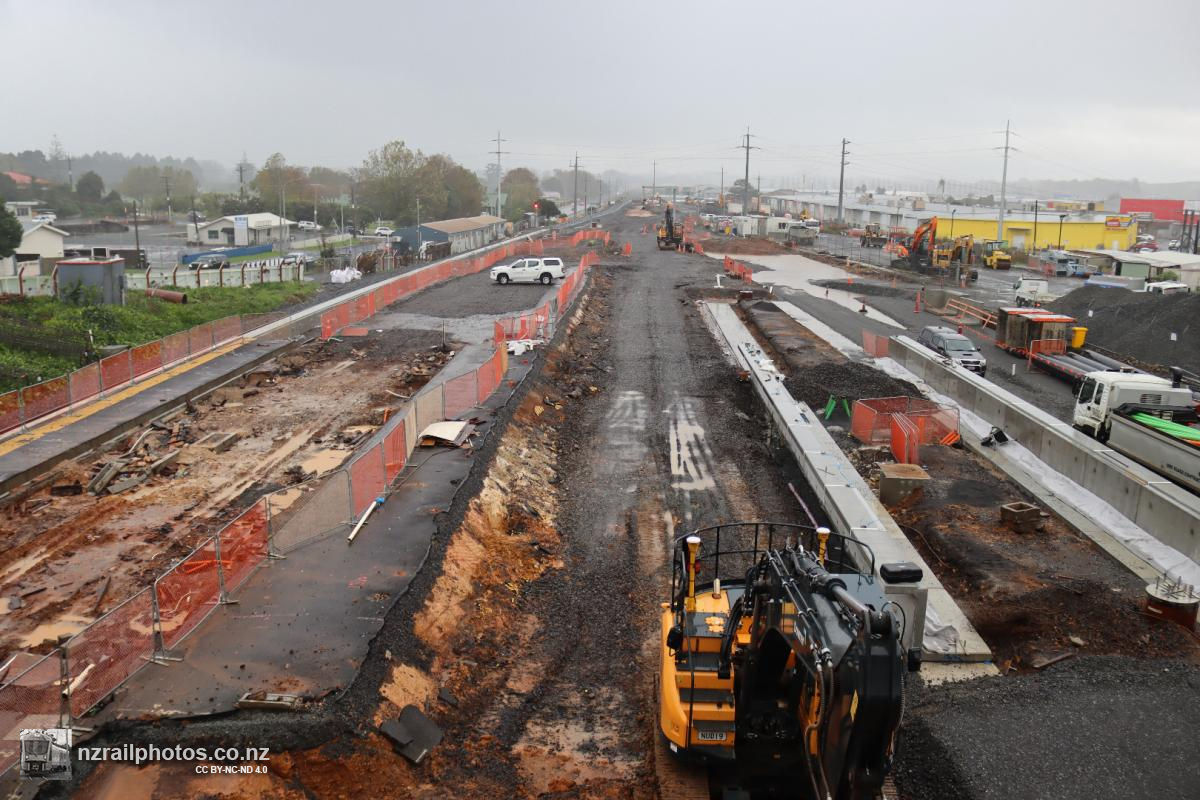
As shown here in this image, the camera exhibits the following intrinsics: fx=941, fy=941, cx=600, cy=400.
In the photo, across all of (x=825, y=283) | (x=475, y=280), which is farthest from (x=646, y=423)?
(x=825, y=283)

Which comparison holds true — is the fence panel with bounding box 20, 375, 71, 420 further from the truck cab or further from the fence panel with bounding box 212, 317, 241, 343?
the truck cab

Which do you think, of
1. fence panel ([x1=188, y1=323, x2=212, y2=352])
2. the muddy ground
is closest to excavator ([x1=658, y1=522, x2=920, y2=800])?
the muddy ground

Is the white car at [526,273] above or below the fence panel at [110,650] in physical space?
above

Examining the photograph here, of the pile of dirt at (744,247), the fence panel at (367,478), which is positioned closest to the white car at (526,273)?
the pile of dirt at (744,247)

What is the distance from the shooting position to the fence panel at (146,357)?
2772 cm

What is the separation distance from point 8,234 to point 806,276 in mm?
50832

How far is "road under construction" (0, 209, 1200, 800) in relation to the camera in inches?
386

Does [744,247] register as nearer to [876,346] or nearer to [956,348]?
[876,346]

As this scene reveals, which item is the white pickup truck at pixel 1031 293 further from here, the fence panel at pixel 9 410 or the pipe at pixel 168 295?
the fence panel at pixel 9 410

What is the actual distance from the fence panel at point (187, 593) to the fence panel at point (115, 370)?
15.4 meters

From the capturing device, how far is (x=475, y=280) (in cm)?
5722

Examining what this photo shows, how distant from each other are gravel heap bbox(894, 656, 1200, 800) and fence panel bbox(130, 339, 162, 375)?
78.6ft

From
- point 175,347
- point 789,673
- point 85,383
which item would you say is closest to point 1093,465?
point 789,673

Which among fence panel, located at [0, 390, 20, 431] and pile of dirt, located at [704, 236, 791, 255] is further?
pile of dirt, located at [704, 236, 791, 255]
